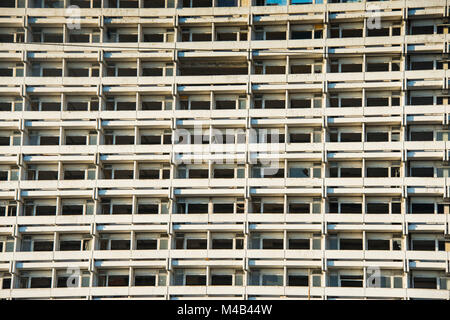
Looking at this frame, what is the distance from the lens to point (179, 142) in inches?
2894

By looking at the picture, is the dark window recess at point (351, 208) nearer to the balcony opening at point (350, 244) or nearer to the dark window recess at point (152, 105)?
the balcony opening at point (350, 244)

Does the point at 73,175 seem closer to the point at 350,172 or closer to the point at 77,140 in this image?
the point at 77,140

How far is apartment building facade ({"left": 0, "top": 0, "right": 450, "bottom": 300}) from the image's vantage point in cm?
7056

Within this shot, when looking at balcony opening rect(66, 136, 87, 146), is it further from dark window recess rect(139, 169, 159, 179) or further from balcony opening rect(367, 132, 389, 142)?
balcony opening rect(367, 132, 389, 142)

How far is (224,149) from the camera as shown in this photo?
7281 centimetres

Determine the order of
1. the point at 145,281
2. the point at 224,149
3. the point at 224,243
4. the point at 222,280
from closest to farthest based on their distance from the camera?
the point at 222,280, the point at 145,281, the point at 224,243, the point at 224,149

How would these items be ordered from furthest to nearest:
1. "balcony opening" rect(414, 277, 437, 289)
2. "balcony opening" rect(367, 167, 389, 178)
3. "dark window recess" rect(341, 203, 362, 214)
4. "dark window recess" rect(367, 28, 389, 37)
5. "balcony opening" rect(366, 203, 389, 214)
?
"dark window recess" rect(367, 28, 389, 37) → "balcony opening" rect(367, 167, 389, 178) → "dark window recess" rect(341, 203, 362, 214) → "balcony opening" rect(366, 203, 389, 214) → "balcony opening" rect(414, 277, 437, 289)

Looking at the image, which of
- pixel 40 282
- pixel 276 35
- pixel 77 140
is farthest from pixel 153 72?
pixel 40 282

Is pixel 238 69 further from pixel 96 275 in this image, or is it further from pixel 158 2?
pixel 96 275

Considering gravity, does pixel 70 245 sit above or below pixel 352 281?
above

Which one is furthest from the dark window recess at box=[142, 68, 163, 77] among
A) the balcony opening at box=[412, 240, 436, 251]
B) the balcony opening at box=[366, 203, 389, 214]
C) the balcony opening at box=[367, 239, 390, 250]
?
the balcony opening at box=[412, 240, 436, 251]

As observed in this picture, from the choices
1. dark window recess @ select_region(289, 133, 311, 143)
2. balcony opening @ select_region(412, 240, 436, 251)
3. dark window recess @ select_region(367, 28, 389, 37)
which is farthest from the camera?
dark window recess @ select_region(367, 28, 389, 37)

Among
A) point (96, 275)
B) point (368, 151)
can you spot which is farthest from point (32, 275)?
point (368, 151)

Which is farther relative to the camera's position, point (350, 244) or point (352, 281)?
point (350, 244)
